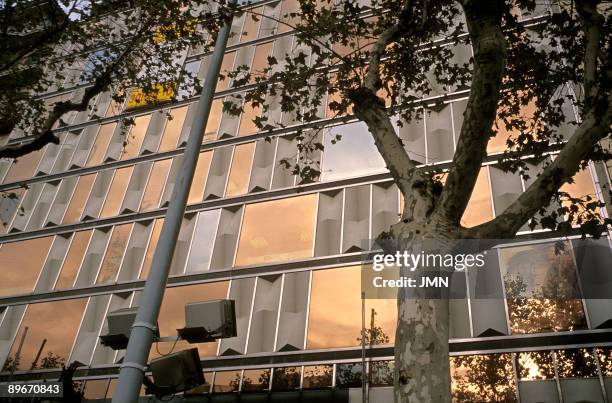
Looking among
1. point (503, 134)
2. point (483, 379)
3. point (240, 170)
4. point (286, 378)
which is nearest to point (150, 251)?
point (240, 170)

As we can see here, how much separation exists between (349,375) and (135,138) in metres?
13.9

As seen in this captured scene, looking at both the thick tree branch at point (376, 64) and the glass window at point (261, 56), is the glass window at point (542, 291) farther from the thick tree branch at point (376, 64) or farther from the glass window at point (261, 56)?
the glass window at point (261, 56)

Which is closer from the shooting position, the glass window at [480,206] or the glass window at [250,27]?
the glass window at [480,206]

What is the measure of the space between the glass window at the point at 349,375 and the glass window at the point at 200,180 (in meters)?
8.08

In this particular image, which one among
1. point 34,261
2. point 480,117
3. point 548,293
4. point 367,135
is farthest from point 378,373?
point 34,261

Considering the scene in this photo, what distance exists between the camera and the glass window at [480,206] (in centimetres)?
1388

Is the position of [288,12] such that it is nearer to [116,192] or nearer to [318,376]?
[116,192]

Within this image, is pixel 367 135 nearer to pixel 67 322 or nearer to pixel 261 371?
pixel 261 371

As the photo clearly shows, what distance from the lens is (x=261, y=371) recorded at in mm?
13836

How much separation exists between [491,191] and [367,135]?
4.65 m

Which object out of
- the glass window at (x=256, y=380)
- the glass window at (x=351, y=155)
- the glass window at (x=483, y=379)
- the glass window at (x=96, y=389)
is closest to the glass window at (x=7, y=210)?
the glass window at (x=96, y=389)

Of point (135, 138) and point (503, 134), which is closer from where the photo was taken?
point (503, 134)

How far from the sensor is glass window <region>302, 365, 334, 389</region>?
1309cm

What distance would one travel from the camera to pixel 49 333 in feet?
57.7
